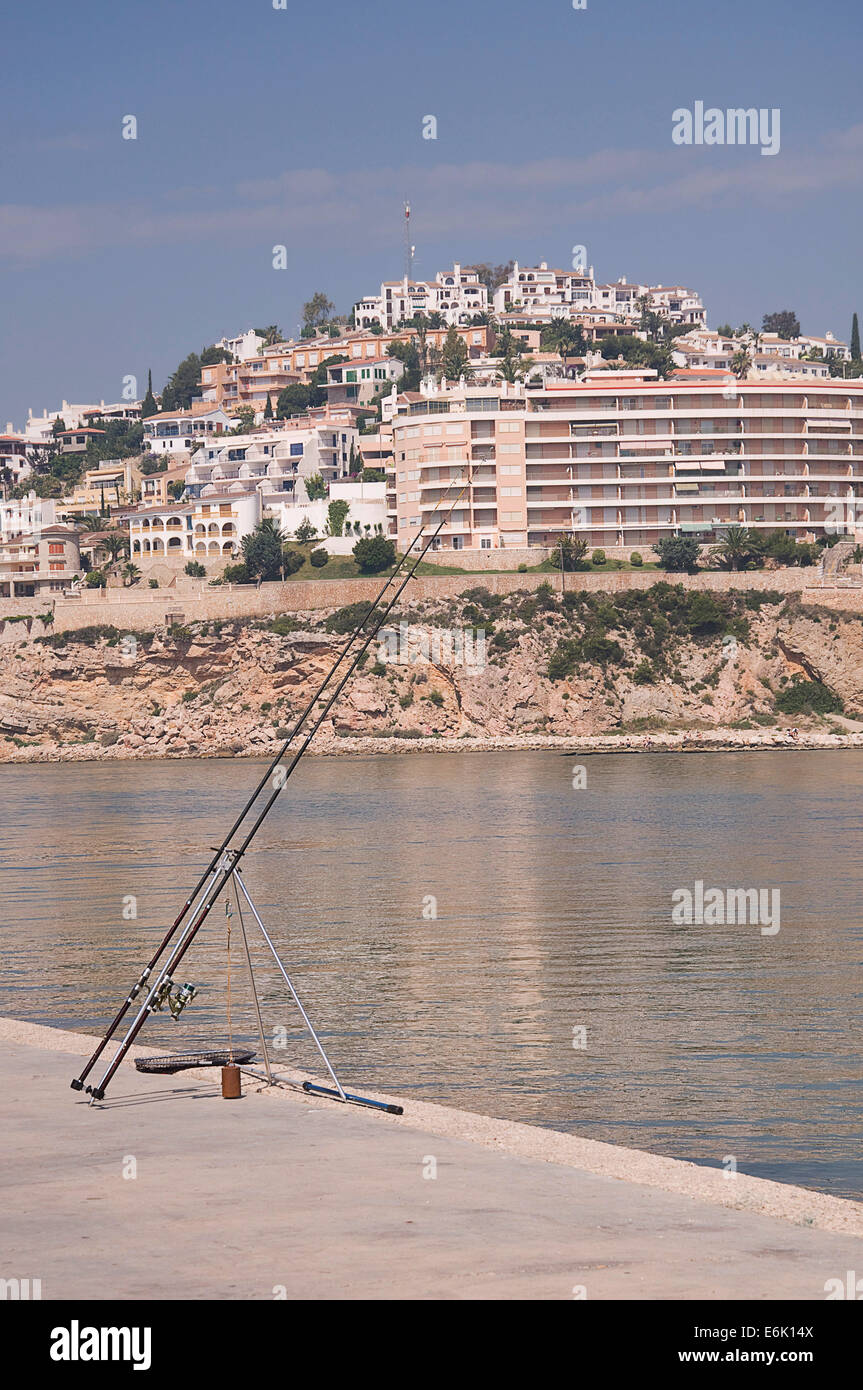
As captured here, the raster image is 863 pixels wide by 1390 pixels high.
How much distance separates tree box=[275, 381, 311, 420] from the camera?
158 metres

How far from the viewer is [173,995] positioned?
13039mm

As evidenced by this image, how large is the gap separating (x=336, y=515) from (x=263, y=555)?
886 cm

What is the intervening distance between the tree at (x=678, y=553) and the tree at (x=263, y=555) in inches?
944

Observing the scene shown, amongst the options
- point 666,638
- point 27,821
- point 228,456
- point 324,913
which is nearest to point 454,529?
point 666,638

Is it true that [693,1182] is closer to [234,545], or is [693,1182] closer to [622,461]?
[622,461]

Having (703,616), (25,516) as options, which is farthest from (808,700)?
(25,516)

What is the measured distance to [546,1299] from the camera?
24.3 ft

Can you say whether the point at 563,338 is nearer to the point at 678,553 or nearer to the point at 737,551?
the point at 737,551

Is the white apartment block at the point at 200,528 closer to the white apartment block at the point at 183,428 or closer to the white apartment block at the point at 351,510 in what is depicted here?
the white apartment block at the point at 351,510

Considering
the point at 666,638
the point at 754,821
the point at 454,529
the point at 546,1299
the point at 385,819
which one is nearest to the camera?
the point at 546,1299

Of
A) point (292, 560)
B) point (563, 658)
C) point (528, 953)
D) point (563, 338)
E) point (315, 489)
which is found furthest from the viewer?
point (563, 338)

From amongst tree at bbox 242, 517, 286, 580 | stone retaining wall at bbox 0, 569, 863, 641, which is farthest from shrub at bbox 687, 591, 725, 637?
tree at bbox 242, 517, 286, 580

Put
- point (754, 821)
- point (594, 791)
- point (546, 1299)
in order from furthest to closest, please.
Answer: point (594, 791) → point (754, 821) → point (546, 1299)

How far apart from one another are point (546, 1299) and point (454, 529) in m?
94.4
